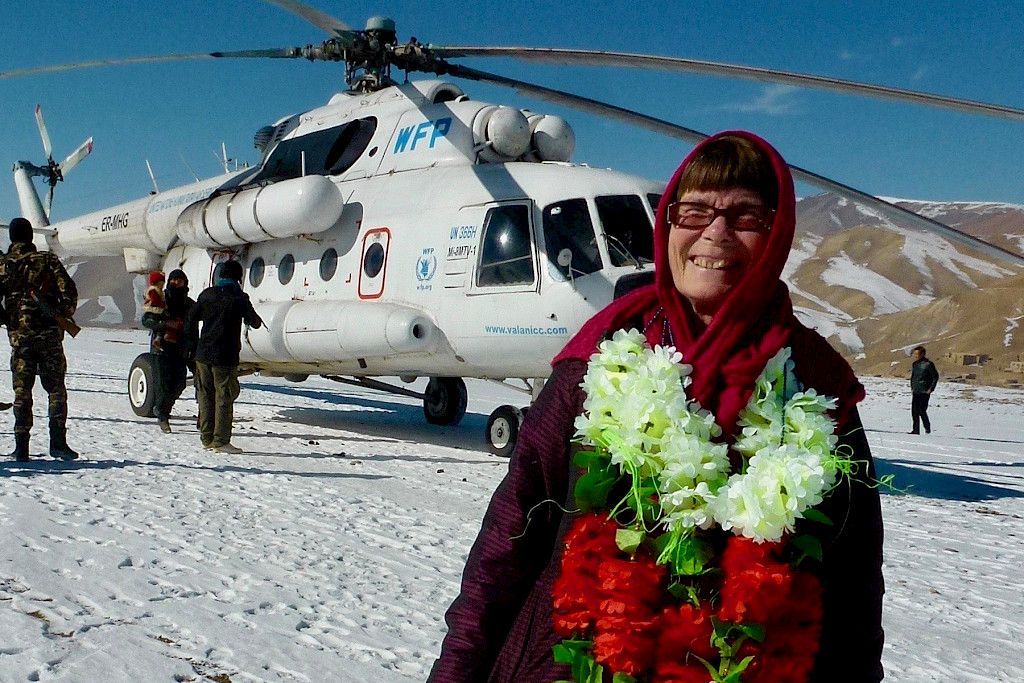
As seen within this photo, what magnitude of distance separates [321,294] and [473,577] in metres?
8.13

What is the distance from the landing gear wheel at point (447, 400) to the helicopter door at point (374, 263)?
3.01m

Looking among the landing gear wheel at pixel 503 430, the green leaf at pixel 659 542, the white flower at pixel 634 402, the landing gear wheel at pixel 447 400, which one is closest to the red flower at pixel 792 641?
the green leaf at pixel 659 542

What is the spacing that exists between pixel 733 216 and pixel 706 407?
1.18 feet

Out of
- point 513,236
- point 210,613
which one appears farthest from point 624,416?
point 513,236

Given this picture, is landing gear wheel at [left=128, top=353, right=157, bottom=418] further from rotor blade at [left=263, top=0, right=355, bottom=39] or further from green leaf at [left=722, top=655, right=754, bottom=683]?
green leaf at [left=722, top=655, right=754, bottom=683]

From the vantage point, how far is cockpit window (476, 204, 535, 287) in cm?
783

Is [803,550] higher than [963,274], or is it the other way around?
[963,274]

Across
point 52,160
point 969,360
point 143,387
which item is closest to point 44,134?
point 52,160

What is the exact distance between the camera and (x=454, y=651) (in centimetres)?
166

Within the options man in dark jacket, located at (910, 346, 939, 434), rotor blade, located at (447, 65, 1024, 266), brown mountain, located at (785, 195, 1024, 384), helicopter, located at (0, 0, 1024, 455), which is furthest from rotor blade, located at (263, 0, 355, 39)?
brown mountain, located at (785, 195, 1024, 384)

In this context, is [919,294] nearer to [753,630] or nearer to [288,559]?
Answer: [288,559]

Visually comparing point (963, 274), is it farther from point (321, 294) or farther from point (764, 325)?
point (764, 325)

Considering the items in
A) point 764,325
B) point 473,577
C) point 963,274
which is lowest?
point 473,577

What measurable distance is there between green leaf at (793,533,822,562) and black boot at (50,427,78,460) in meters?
6.78
